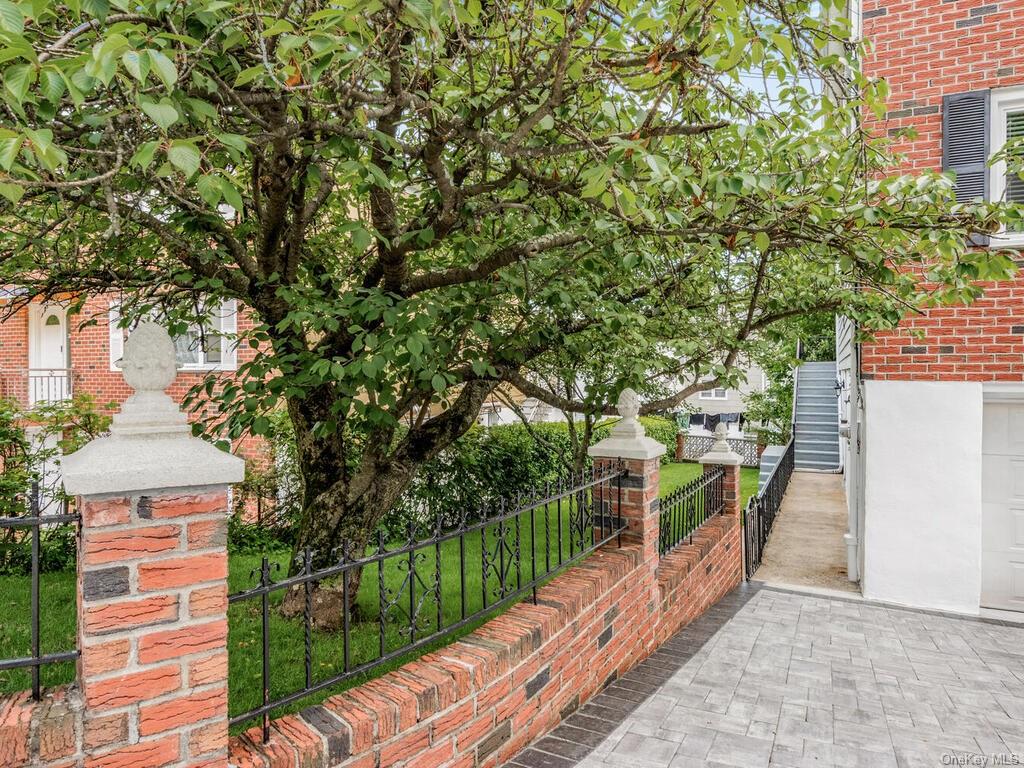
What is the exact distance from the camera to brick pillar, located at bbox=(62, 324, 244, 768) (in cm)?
179

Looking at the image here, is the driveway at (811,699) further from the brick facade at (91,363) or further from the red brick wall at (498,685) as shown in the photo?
the brick facade at (91,363)

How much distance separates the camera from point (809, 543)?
9094 mm

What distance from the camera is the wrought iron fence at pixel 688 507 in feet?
18.8

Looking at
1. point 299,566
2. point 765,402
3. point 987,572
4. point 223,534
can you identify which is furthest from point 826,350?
point 223,534

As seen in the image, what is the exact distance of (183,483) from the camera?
1.92 meters

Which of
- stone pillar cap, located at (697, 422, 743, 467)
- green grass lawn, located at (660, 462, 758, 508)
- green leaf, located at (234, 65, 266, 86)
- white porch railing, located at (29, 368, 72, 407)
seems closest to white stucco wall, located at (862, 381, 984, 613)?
stone pillar cap, located at (697, 422, 743, 467)

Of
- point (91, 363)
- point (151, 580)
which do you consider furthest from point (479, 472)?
point (91, 363)

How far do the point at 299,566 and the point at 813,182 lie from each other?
3805 mm

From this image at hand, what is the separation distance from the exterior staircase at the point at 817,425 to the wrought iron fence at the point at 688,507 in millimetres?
10516

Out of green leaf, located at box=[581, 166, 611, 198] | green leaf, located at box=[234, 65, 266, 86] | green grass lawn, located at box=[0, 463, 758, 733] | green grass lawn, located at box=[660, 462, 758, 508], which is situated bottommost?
green grass lawn, located at box=[660, 462, 758, 508]

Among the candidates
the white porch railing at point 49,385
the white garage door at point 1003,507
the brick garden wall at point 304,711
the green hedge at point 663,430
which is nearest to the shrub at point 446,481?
the brick garden wall at point 304,711

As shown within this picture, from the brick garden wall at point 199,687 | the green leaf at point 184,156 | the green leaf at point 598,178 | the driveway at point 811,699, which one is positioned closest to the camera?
the green leaf at point 184,156

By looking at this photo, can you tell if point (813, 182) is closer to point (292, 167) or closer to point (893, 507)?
point (292, 167)

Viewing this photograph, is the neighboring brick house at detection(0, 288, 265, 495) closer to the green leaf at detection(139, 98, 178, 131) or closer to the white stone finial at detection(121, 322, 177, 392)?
the white stone finial at detection(121, 322, 177, 392)
